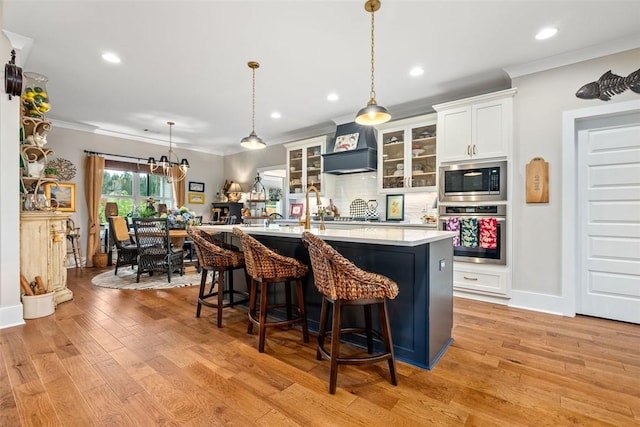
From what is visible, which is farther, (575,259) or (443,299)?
(575,259)

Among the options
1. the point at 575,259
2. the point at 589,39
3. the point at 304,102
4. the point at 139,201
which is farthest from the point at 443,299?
the point at 139,201

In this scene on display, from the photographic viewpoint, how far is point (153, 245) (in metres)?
4.53

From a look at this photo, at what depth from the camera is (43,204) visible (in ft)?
11.1

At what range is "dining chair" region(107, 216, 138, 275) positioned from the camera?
15.9 ft

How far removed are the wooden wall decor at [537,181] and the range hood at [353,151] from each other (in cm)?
222

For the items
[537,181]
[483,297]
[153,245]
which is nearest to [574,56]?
[537,181]

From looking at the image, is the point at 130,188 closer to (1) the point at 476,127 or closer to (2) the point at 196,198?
(2) the point at 196,198

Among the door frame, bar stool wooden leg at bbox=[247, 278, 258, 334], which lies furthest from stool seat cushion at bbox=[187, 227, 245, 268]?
the door frame

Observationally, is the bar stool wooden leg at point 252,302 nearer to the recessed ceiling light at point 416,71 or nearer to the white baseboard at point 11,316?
the white baseboard at point 11,316

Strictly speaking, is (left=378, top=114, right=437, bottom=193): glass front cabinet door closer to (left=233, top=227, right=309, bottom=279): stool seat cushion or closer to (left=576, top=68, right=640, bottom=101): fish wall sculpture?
(left=576, top=68, right=640, bottom=101): fish wall sculpture

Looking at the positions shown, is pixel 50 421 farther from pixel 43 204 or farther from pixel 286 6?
pixel 286 6

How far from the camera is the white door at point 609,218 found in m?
2.91

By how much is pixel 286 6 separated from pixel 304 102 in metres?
2.18

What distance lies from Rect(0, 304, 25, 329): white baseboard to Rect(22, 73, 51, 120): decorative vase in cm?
202
